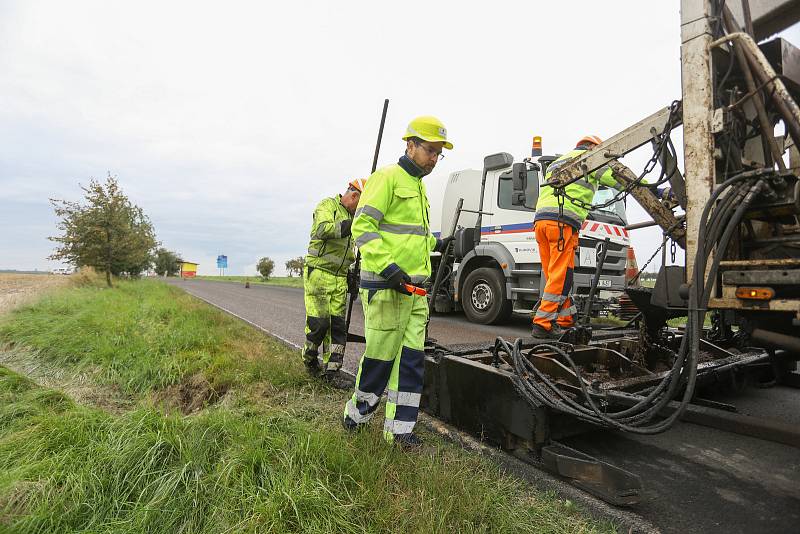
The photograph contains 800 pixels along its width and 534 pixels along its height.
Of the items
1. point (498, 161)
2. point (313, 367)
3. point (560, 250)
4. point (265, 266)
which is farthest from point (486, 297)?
point (265, 266)

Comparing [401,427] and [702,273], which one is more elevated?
[702,273]

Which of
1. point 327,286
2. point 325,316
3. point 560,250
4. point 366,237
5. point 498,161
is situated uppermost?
point 498,161

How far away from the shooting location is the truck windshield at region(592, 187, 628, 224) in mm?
7095

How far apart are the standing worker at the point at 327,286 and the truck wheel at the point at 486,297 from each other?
431 centimetres

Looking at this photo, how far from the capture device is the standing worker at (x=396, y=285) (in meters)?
2.56

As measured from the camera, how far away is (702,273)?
1.94 metres

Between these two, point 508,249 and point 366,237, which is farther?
point 508,249

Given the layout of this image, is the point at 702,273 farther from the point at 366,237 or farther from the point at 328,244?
the point at 328,244

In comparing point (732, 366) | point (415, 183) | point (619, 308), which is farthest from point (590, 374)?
point (619, 308)

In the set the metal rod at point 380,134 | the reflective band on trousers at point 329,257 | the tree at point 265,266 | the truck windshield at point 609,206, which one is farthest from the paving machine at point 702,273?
the tree at point 265,266

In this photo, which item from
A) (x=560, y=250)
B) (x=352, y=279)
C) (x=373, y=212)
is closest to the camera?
(x=373, y=212)

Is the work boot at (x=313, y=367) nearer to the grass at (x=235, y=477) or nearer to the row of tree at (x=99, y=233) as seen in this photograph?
the grass at (x=235, y=477)

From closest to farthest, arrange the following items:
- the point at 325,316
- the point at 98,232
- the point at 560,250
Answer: the point at 325,316
the point at 560,250
the point at 98,232

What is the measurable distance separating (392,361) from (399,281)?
0.51 m
